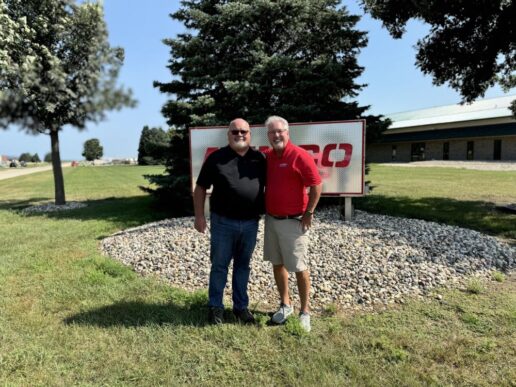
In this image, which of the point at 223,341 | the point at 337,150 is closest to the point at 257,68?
the point at 337,150

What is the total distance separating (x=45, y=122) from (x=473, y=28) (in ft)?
39.3

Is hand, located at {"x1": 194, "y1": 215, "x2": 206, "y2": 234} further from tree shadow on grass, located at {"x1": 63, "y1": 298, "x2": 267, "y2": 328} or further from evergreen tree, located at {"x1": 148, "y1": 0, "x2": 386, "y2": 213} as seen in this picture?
evergreen tree, located at {"x1": 148, "y1": 0, "x2": 386, "y2": 213}

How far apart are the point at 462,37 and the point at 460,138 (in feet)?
99.1

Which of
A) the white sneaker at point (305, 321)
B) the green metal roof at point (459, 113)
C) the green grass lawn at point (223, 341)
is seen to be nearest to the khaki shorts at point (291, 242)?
the white sneaker at point (305, 321)

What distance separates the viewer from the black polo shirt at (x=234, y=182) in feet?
10.9

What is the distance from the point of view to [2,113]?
10.2m

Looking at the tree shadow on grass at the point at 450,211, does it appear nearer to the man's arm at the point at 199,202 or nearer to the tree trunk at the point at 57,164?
the man's arm at the point at 199,202

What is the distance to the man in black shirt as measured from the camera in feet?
10.9

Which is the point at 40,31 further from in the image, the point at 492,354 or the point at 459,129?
the point at 459,129

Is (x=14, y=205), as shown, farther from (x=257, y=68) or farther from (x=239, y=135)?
(x=239, y=135)

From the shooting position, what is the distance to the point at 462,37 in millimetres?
9672

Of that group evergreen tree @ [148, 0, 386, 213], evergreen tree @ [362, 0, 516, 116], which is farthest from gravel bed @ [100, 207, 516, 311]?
evergreen tree @ [362, 0, 516, 116]

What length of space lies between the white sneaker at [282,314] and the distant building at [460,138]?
30566 mm

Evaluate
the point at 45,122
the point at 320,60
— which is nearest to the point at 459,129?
the point at 320,60
